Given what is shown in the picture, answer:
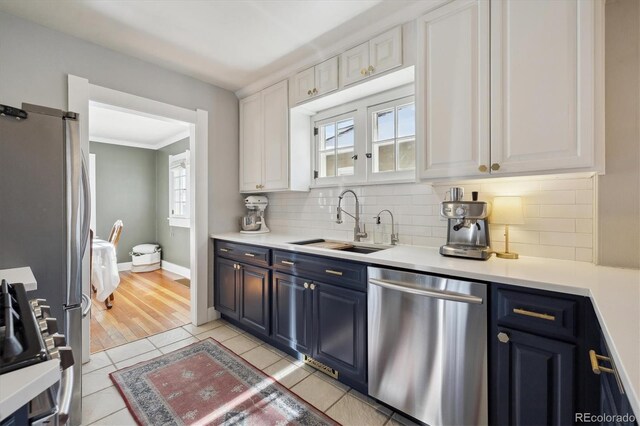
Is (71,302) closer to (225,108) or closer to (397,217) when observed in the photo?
(397,217)

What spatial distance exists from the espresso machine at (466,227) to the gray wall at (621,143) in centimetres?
Answer: 54

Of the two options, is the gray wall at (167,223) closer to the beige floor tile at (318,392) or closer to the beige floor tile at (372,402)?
the beige floor tile at (318,392)

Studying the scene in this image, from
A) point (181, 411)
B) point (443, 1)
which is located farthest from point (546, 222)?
point (181, 411)

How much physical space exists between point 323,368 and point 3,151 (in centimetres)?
219

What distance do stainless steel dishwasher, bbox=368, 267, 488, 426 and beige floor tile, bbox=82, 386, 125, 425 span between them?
159cm

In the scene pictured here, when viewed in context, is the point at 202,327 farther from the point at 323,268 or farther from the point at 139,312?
the point at 323,268

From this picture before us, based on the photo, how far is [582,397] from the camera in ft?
3.69

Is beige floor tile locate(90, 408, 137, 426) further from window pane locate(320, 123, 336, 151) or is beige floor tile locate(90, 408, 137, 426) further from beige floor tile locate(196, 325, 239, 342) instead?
window pane locate(320, 123, 336, 151)

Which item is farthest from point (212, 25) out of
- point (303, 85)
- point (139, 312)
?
point (139, 312)

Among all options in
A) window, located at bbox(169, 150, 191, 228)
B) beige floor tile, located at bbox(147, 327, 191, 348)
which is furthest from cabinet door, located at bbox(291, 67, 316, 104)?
window, located at bbox(169, 150, 191, 228)

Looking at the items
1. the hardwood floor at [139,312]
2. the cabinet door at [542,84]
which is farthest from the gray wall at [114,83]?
the cabinet door at [542,84]

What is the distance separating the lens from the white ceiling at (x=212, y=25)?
1.87 meters

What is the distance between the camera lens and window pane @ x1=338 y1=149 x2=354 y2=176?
8.68 feet

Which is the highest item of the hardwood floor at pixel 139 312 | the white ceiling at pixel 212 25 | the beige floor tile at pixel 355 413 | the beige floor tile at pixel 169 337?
the white ceiling at pixel 212 25
